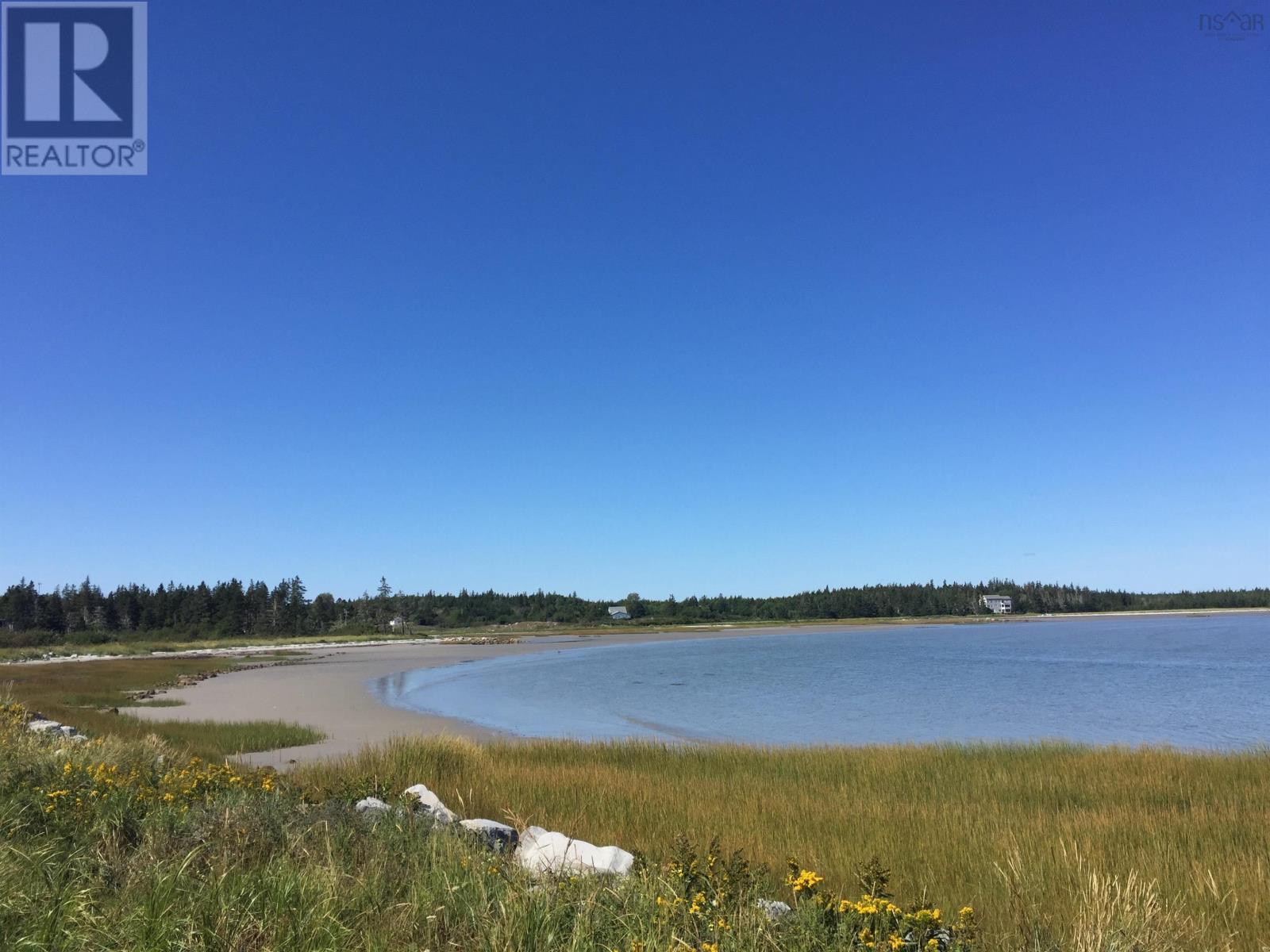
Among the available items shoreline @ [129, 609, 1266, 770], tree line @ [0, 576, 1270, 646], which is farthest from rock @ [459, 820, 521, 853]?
tree line @ [0, 576, 1270, 646]

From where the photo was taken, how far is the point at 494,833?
27.9 feet

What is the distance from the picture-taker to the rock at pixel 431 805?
345 inches

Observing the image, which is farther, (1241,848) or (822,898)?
(1241,848)

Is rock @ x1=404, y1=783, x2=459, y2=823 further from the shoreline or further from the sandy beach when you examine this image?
the sandy beach

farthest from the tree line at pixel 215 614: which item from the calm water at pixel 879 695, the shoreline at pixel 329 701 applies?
the calm water at pixel 879 695

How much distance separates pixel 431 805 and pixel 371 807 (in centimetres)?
99

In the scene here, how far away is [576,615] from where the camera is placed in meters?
179

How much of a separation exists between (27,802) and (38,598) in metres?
127

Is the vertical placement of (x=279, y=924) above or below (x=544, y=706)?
above

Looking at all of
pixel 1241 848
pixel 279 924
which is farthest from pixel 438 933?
pixel 1241 848

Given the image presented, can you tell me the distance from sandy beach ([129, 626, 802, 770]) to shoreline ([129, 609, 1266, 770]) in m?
0.03

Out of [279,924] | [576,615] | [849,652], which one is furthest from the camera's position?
[576,615]

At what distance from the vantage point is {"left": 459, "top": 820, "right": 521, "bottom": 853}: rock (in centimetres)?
802

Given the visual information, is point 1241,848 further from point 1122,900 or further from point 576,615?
point 576,615
